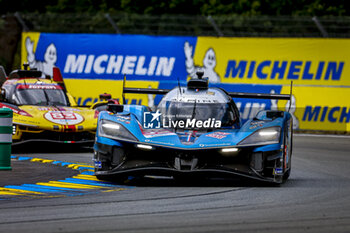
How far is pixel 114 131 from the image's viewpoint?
1014 centimetres

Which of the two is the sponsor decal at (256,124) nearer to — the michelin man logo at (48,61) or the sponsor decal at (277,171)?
the sponsor decal at (277,171)

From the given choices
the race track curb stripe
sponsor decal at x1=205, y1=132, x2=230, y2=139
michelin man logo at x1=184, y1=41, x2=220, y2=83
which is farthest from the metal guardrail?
the race track curb stripe

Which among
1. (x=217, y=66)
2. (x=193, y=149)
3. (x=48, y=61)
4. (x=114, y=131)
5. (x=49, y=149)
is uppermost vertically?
(x=217, y=66)

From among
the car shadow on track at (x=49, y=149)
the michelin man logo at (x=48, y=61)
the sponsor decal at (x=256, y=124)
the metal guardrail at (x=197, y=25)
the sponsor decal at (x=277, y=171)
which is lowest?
the car shadow on track at (x=49, y=149)

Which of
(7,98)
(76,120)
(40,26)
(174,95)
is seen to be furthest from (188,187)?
(40,26)

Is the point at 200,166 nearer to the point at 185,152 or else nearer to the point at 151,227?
the point at 185,152

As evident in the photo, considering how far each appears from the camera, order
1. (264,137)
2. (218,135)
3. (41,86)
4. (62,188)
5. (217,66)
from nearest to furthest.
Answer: (62,188) → (264,137) → (218,135) → (41,86) → (217,66)

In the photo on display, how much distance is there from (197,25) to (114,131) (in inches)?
538

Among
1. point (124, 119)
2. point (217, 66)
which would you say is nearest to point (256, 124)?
point (124, 119)

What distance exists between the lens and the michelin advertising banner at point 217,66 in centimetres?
2084

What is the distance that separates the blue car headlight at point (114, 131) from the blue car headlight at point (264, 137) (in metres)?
1.33

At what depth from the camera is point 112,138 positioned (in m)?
10.0

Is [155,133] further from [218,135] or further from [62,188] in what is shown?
[62,188]

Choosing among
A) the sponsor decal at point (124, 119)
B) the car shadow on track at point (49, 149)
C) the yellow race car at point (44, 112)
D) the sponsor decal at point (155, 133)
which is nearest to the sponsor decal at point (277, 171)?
the sponsor decal at point (155, 133)
